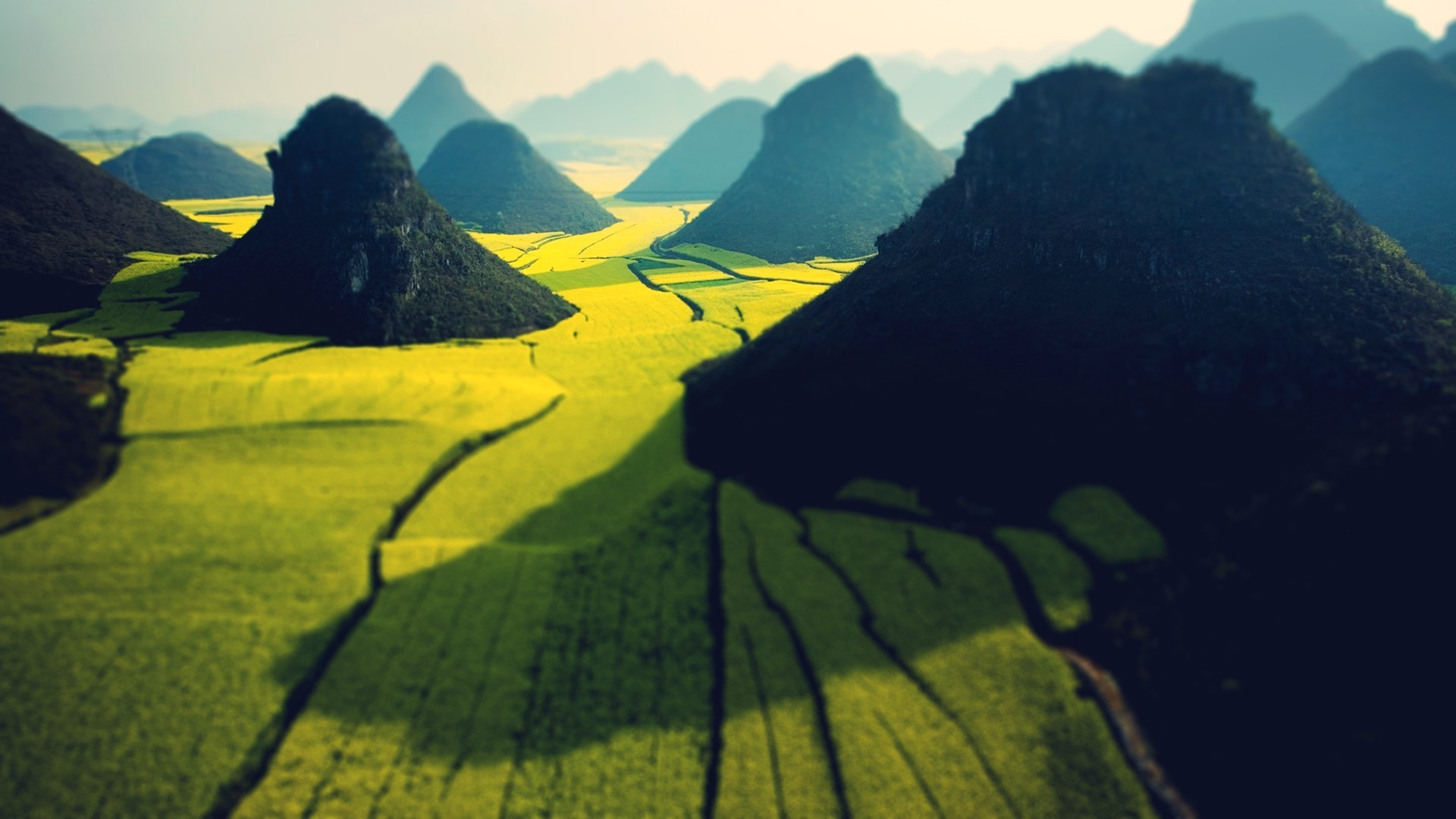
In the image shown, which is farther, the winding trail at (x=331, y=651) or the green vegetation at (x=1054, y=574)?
the green vegetation at (x=1054, y=574)

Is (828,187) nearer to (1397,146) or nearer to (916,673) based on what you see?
(1397,146)

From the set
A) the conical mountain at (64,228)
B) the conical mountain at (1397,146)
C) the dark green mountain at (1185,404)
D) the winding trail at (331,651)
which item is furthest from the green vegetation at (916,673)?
the conical mountain at (1397,146)

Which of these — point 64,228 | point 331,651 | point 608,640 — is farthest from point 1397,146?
point 64,228

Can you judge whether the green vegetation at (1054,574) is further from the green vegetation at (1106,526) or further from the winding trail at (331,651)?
the winding trail at (331,651)

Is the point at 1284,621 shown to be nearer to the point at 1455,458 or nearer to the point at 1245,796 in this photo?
the point at 1245,796

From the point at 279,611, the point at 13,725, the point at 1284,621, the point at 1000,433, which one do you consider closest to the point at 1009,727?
the point at 1284,621

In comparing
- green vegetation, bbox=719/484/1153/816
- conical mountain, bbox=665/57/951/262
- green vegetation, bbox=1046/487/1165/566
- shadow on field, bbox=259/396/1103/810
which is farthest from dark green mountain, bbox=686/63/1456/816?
conical mountain, bbox=665/57/951/262
